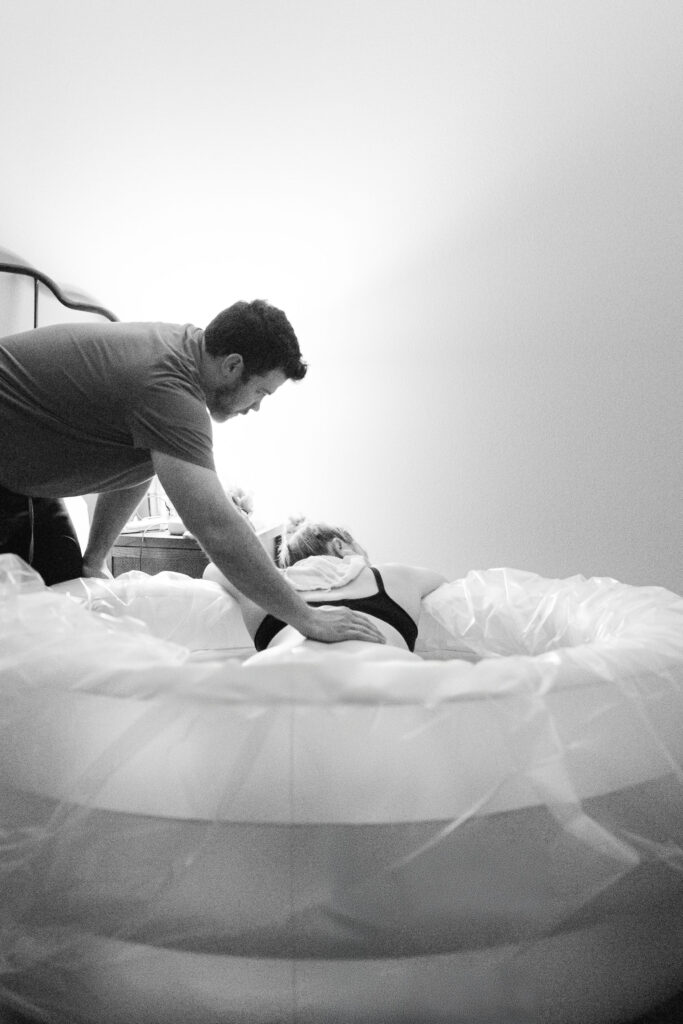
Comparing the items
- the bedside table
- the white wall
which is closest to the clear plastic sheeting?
the bedside table

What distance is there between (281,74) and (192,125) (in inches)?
12.2

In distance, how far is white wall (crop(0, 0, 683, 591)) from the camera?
76.5 inches

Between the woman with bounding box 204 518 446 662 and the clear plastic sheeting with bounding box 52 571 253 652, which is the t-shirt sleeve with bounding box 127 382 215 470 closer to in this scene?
the woman with bounding box 204 518 446 662

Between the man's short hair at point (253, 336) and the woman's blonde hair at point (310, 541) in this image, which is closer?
the man's short hair at point (253, 336)

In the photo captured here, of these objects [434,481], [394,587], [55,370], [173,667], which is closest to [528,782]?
[173,667]

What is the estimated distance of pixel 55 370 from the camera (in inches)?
49.8

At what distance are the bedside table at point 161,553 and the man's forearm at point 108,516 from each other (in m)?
0.44

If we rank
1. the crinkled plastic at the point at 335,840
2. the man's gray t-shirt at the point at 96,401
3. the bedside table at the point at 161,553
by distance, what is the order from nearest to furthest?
the crinkled plastic at the point at 335,840
the man's gray t-shirt at the point at 96,401
the bedside table at the point at 161,553

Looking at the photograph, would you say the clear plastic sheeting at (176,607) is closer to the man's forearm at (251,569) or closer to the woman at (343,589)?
the woman at (343,589)

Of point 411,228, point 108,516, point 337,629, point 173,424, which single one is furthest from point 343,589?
point 411,228

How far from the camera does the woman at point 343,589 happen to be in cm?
126

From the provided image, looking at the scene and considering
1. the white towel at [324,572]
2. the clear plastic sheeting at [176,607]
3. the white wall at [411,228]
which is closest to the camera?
the white towel at [324,572]

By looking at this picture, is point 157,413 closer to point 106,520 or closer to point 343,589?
point 343,589

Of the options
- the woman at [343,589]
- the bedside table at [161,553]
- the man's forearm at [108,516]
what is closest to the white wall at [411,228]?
the bedside table at [161,553]
